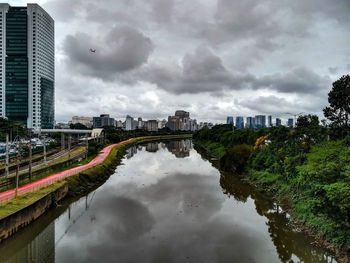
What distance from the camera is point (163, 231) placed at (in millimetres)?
18422

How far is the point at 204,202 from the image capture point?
2575cm

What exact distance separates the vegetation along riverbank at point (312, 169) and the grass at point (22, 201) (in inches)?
785

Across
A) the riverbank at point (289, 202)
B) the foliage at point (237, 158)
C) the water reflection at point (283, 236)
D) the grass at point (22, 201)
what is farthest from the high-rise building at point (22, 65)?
the water reflection at point (283, 236)

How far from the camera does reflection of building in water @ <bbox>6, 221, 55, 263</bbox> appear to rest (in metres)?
14.8

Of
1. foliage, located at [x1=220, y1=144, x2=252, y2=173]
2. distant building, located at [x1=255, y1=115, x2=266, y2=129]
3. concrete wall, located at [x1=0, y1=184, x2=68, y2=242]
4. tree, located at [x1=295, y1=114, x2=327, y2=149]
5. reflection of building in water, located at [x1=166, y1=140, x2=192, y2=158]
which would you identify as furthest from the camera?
distant building, located at [x1=255, y1=115, x2=266, y2=129]

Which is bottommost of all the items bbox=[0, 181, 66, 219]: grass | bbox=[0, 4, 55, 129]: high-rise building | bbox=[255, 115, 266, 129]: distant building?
bbox=[0, 181, 66, 219]: grass

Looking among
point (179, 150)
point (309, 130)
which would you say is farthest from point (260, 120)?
point (309, 130)

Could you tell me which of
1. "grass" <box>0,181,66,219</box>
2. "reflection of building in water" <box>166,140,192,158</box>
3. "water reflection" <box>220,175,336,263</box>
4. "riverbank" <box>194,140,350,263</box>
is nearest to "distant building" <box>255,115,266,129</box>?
"reflection of building in water" <box>166,140,192,158</box>

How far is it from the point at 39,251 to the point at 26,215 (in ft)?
13.6

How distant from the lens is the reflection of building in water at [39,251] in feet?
48.6

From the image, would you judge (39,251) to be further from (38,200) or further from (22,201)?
(38,200)

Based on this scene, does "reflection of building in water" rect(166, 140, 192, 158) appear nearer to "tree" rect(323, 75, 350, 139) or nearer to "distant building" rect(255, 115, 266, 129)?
"tree" rect(323, 75, 350, 139)

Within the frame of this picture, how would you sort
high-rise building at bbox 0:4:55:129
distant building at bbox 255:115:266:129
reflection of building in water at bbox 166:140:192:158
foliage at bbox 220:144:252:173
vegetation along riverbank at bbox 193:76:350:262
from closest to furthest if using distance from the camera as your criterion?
vegetation along riverbank at bbox 193:76:350:262
foliage at bbox 220:144:252:173
reflection of building in water at bbox 166:140:192:158
high-rise building at bbox 0:4:55:129
distant building at bbox 255:115:266:129

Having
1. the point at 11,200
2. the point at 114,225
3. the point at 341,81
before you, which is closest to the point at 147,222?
the point at 114,225
